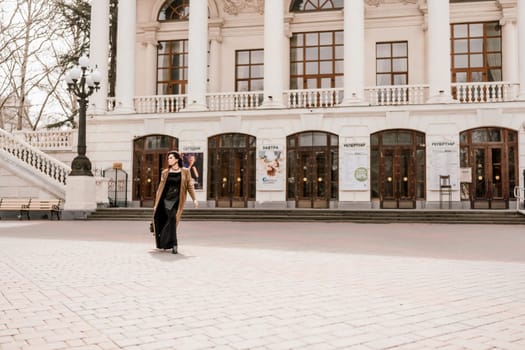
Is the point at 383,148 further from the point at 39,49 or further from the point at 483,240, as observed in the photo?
the point at 39,49

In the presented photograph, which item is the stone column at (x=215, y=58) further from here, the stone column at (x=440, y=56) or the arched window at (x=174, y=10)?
the stone column at (x=440, y=56)

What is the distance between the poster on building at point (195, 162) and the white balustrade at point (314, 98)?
497 centimetres

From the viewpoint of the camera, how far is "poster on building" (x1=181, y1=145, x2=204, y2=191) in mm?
23469

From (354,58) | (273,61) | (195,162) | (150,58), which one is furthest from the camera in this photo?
(150,58)

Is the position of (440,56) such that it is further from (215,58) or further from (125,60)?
(125,60)

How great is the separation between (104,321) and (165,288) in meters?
1.33

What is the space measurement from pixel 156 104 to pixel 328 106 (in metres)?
9.20

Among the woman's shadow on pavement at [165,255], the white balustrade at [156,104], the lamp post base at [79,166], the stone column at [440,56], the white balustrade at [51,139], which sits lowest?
the woman's shadow on pavement at [165,255]

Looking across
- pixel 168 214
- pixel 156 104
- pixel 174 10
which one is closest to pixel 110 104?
pixel 156 104

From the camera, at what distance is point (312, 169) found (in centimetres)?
2278

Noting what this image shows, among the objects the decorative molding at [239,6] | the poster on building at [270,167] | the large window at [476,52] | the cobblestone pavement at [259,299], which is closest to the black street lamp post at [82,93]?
the poster on building at [270,167]

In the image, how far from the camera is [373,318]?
158 inches

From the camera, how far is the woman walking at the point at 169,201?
325 inches

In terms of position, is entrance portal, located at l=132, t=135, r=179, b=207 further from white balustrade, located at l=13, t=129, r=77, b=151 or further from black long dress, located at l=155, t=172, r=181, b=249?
black long dress, located at l=155, t=172, r=181, b=249
